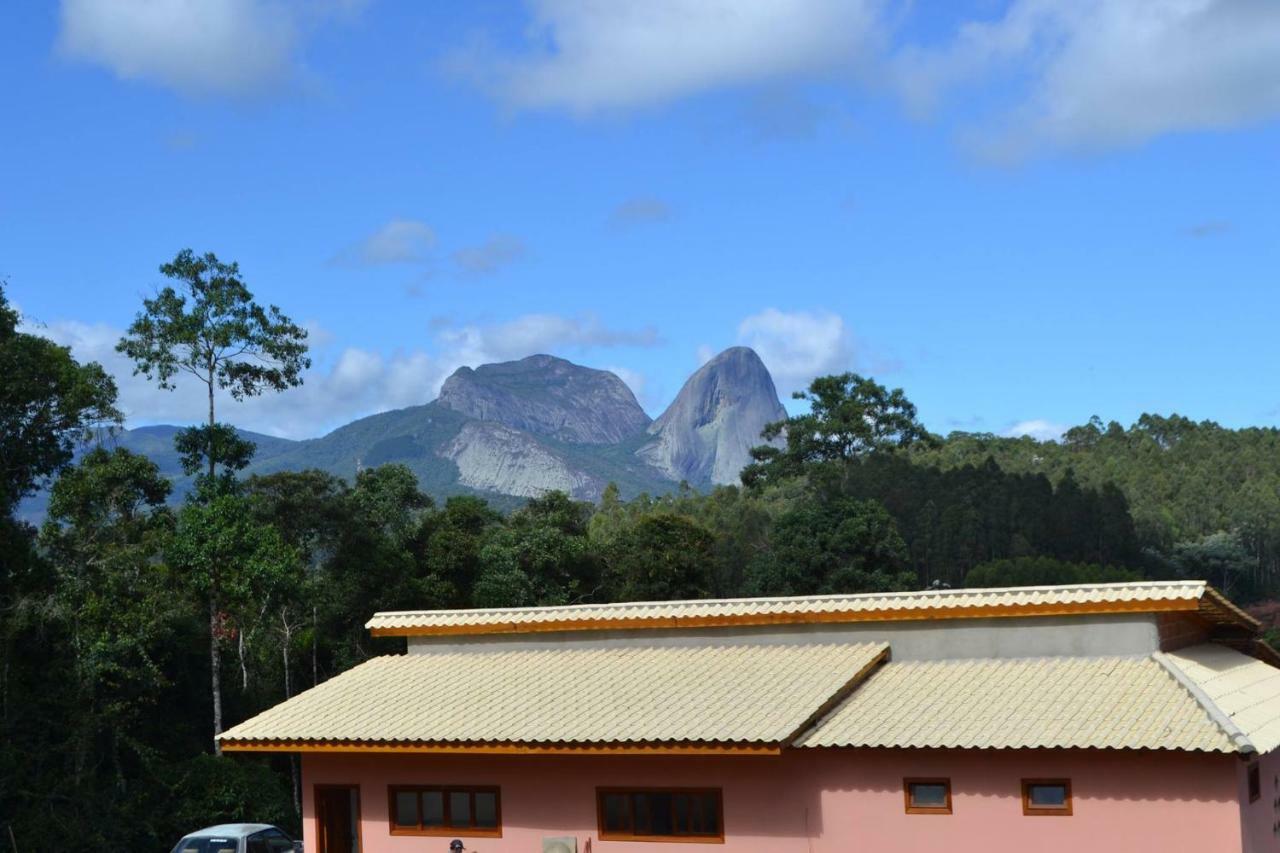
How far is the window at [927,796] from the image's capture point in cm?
1788

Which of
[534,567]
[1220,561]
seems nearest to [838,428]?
[1220,561]

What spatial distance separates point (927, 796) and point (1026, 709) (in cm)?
155

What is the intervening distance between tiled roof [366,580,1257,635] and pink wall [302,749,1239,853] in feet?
8.11

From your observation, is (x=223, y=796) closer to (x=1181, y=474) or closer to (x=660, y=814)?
(x=660, y=814)

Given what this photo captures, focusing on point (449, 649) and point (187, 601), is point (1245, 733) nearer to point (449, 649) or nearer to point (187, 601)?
point (449, 649)

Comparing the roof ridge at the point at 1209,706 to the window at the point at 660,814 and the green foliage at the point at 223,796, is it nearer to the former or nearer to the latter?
the window at the point at 660,814

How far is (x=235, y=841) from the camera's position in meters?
22.1

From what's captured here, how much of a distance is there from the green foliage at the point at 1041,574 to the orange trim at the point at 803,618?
3154 cm

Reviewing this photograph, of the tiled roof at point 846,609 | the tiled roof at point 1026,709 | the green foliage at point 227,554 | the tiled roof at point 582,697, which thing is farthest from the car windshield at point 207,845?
the green foliage at point 227,554

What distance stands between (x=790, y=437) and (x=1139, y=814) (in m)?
70.5

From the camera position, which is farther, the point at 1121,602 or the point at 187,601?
the point at 187,601

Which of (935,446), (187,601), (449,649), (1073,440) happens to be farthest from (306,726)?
(1073,440)

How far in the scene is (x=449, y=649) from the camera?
77.4ft

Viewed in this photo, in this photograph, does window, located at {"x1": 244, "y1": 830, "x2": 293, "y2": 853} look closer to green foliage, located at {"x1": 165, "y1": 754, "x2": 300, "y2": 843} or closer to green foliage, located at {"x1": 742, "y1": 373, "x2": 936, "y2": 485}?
green foliage, located at {"x1": 165, "y1": 754, "x2": 300, "y2": 843}
